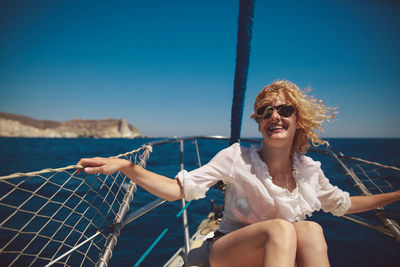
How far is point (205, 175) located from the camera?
1335mm

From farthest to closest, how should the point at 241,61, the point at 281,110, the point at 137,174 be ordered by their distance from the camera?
the point at 241,61
the point at 281,110
the point at 137,174

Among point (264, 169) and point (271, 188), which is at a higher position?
point (264, 169)

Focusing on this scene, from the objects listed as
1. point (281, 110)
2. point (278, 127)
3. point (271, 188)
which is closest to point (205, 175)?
point (271, 188)

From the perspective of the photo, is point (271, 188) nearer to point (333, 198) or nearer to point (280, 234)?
point (280, 234)

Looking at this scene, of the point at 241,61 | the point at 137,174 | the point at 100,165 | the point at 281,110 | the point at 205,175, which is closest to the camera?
the point at 100,165

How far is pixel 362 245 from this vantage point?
337cm

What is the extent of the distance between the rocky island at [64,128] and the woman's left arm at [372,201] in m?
112

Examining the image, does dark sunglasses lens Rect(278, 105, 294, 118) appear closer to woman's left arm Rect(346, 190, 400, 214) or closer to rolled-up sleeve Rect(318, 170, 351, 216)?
rolled-up sleeve Rect(318, 170, 351, 216)

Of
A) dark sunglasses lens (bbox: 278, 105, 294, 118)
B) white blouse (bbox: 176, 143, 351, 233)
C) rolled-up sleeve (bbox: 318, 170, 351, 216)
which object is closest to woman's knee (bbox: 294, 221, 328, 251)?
white blouse (bbox: 176, 143, 351, 233)

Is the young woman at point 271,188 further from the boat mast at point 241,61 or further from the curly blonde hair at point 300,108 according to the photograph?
the boat mast at point 241,61

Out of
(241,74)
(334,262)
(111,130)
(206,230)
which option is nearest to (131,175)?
(241,74)

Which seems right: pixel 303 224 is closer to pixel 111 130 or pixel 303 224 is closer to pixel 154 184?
pixel 154 184

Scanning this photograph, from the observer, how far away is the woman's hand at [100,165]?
96cm

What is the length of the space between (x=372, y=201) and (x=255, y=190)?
984mm
